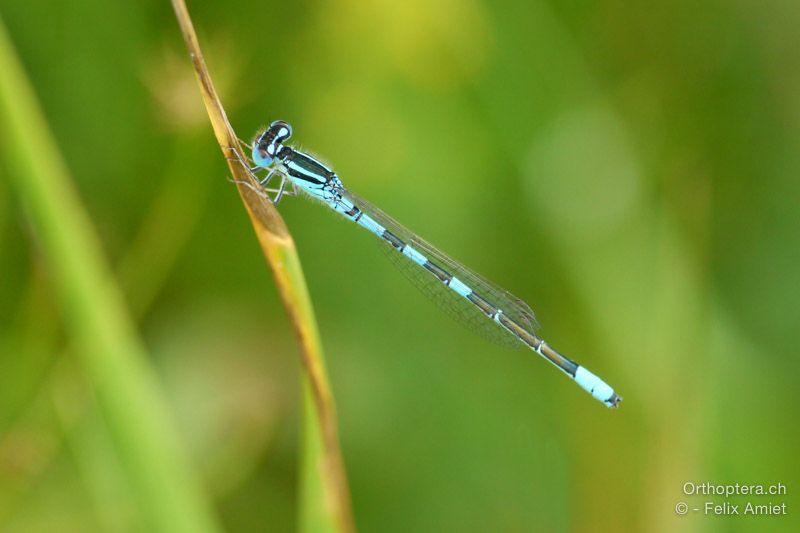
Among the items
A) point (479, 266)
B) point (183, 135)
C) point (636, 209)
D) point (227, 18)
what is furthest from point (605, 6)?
point (183, 135)

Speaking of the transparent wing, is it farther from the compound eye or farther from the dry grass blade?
the dry grass blade

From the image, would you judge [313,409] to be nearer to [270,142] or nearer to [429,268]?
[270,142]

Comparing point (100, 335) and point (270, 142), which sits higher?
point (270, 142)

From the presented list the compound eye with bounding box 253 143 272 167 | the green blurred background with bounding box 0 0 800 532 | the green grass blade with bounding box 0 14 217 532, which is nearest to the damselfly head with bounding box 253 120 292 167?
the compound eye with bounding box 253 143 272 167

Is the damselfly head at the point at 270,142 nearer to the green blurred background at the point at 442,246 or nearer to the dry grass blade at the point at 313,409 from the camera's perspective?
the green blurred background at the point at 442,246

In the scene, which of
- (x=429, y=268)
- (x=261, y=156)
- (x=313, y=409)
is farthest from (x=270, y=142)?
(x=313, y=409)

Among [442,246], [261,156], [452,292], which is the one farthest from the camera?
[442,246]

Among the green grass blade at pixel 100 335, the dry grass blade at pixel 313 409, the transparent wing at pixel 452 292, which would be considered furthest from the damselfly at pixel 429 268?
the dry grass blade at pixel 313 409
